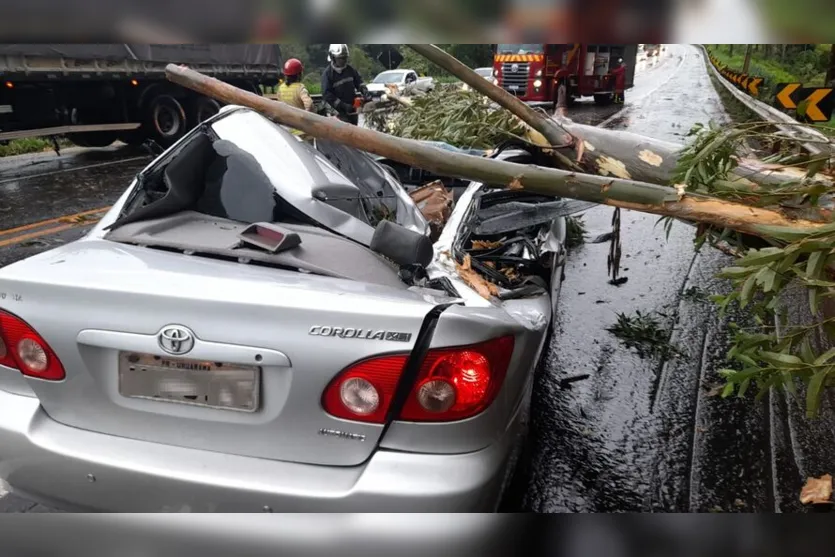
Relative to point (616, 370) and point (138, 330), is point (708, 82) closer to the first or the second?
point (616, 370)

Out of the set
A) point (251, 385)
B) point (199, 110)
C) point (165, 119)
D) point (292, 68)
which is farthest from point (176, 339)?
point (199, 110)

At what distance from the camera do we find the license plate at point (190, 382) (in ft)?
6.01

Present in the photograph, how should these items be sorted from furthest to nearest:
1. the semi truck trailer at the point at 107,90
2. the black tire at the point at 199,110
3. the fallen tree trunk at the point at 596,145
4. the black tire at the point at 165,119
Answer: the black tire at the point at 199,110, the black tire at the point at 165,119, the semi truck trailer at the point at 107,90, the fallen tree trunk at the point at 596,145

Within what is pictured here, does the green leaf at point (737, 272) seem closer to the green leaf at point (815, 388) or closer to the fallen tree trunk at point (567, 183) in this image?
the fallen tree trunk at point (567, 183)

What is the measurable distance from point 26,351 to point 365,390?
1063 mm

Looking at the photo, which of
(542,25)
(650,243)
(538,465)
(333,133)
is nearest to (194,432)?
(333,133)

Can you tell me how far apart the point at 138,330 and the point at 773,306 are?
6.13 ft

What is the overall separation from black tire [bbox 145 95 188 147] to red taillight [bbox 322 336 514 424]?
12.0 metres

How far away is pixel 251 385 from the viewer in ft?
6.02

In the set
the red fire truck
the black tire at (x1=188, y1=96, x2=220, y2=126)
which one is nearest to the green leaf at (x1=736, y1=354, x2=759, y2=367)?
the black tire at (x1=188, y1=96, x2=220, y2=126)

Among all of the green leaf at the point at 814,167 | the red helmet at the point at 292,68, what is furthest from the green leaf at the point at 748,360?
the red helmet at the point at 292,68

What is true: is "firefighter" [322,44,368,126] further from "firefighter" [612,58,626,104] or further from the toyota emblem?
"firefighter" [612,58,626,104]

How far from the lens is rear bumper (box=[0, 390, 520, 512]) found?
5.79ft

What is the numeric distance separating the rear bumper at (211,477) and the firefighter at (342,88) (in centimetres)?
655
